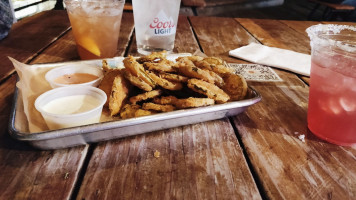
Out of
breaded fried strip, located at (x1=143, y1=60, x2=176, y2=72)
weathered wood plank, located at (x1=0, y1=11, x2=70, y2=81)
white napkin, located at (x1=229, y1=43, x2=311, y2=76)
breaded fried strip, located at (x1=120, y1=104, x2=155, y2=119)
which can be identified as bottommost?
white napkin, located at (x1=229, y1=43, x2=311, y2=76)

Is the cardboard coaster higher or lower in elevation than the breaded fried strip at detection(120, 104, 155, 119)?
lower

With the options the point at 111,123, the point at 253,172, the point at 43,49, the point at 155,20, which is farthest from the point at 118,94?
the point at 43,49

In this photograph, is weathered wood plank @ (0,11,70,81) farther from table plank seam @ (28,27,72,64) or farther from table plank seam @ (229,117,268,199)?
table plank seam @ (229,117,268,199)

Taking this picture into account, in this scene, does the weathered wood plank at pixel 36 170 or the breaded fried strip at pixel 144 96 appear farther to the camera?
the breaded fried strip at pixel 144 96

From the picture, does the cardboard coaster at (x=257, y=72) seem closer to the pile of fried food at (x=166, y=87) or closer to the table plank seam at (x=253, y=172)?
the pile of fried food at (x=166, y=87)

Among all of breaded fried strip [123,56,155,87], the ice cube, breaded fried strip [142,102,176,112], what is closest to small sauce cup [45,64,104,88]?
breaded fried strip [123,56,155,87]

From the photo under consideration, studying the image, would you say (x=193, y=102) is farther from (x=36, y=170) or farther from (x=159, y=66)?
(x=36, y=170)

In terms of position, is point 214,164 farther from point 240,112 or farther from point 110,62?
point 110,62

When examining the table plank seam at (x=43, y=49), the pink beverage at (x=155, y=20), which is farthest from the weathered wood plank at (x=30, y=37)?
the pink beverage at (x=155, y=20)

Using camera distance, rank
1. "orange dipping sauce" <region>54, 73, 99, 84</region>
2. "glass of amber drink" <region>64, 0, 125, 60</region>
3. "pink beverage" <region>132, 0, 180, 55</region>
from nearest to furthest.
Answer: "orange dipping sauce" <region>54, 73, 99, 84</region> < "glass of amber drink" <region>64, 0, 125, 60</region> < "pink beverage" <region>132, 0, 180, 55</region>
